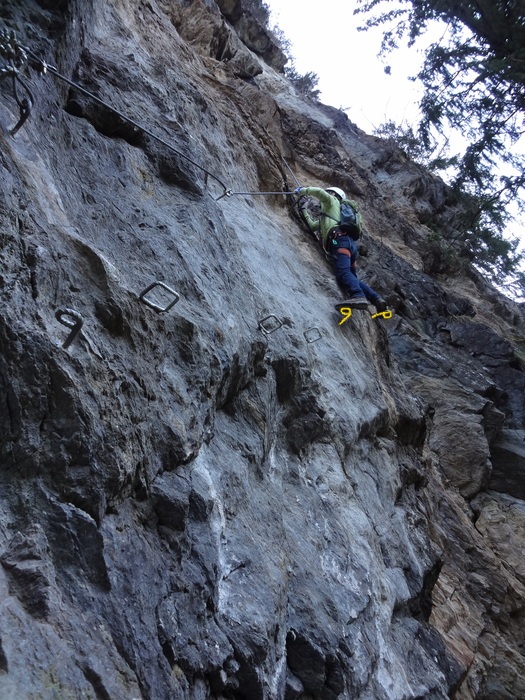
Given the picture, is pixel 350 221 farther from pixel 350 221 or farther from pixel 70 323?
pixel 70 323

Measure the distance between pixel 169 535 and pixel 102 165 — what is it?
9.57ft

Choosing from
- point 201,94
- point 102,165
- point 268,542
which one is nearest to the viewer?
point 268,542

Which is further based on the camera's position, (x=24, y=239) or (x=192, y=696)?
(x=24, y=239)

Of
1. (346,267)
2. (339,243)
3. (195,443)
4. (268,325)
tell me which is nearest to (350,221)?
(339,243)

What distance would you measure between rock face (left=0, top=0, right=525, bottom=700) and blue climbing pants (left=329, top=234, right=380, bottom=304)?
15 centimetres

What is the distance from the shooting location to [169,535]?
133 inches

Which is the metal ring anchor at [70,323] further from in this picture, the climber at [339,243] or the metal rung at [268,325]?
the climber at [339,243]

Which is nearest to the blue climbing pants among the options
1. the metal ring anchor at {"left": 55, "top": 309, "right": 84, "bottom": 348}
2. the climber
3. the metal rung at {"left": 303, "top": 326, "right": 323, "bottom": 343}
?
the climber

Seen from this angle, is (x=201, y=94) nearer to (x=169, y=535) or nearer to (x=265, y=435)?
(x=265, y=435)

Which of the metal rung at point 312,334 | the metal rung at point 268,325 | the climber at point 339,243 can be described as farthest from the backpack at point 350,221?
the metal rung at point 268,325

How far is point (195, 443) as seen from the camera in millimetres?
3861

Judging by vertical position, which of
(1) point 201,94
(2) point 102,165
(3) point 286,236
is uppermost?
(1) point 201,94

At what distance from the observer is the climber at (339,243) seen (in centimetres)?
786

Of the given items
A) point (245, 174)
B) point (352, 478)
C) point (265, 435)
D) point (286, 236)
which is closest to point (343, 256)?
point (286, 236)
